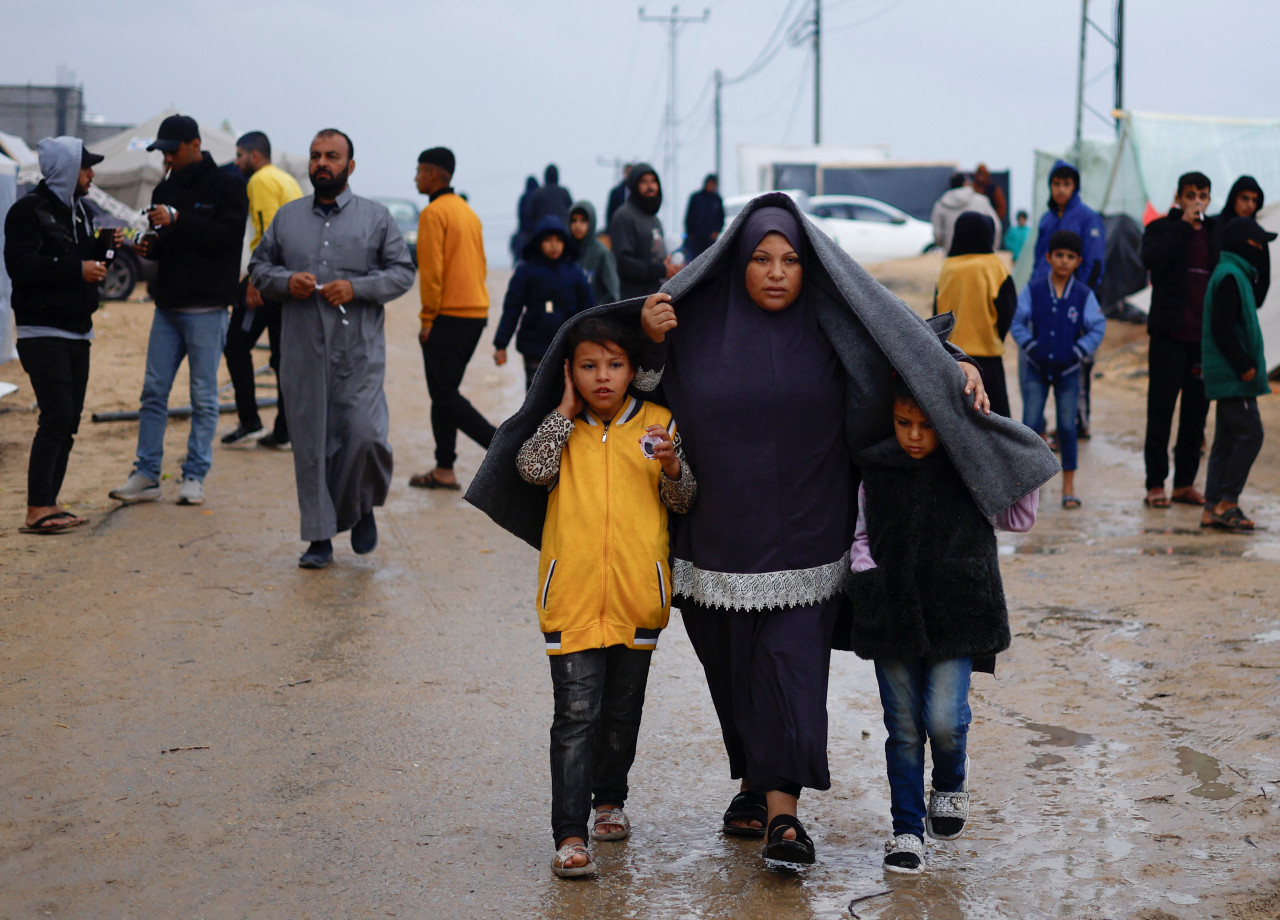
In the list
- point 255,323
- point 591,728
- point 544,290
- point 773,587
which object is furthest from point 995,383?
point 255,323

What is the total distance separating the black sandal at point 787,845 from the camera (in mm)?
3525

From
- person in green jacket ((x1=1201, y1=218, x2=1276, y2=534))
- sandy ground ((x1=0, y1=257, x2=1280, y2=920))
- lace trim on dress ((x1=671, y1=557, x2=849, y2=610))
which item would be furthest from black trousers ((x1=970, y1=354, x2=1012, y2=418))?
lace trim on dress ((x1=671, y1=557, x2=849, y2=610))

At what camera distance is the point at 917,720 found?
12.2ft

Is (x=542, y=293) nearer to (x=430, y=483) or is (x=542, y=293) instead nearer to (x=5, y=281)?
(x=430, y=483)

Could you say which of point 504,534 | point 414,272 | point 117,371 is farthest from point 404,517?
point 117,371

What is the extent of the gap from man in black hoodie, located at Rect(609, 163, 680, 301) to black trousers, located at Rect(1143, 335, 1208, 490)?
3948 mm

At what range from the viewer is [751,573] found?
146 inches

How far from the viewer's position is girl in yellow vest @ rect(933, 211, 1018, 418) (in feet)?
28.0

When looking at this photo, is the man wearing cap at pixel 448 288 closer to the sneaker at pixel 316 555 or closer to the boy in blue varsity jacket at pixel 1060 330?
the sneaker at pixel 316 555

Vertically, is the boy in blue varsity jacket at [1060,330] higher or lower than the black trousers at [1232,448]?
higher

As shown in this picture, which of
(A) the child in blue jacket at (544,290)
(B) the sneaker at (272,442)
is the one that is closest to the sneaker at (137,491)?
(B) the sneaker at (272,442)

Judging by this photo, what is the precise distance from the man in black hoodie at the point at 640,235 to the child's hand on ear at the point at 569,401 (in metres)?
7.24

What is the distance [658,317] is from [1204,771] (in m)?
2.31

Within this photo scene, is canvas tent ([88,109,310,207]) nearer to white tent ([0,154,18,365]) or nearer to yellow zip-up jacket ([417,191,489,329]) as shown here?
white tent ([0,154,18,365])
